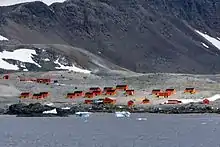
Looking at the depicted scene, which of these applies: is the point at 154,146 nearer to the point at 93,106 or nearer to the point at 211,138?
the point at 211,138

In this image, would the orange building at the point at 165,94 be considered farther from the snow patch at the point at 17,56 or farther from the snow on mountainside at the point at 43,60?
the snow patch at the point at 17,56

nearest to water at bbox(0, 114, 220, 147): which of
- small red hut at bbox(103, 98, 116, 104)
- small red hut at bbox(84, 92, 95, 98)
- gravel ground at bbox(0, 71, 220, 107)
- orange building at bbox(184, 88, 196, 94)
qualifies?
small red hut at bbox(103, 98, 116, 104)

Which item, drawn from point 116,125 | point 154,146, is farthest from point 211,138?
point 116,125

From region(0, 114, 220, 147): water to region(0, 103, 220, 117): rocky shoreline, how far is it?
288 cm

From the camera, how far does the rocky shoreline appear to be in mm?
91750

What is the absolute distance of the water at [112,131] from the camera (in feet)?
192

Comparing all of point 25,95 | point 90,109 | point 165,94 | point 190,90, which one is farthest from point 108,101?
point 190,90

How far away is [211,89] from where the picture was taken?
11300cm

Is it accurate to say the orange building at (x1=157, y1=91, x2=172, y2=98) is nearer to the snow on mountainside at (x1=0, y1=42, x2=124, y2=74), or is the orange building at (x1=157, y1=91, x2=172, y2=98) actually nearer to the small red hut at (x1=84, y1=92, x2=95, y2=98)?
the small red hut at (x1=84, y1=92, x2=95, y2=98)

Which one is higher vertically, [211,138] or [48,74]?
[48,74]

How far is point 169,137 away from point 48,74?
77.9 meters

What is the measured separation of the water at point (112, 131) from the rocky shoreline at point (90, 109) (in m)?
2.88

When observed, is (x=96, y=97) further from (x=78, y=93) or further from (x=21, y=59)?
(x=21, y=59)

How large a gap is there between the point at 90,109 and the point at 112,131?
83.6ft
